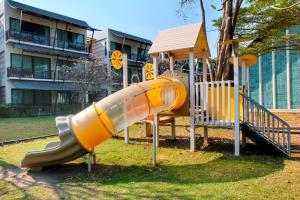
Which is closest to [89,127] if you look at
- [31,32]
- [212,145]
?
[212,145]

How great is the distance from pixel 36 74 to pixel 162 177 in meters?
24.8

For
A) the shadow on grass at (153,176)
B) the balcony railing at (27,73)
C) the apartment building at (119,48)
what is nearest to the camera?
the shadow on grass at (153,176)

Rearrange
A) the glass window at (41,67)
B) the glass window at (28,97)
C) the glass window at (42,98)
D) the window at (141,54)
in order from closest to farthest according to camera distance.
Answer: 1. the glass window at (28,97)
2. the glass window at (42,98)
3. the glass window at (41,67)
4. the window at (141,54)

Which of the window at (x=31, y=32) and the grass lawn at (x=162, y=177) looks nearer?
the grass lawn at (x=162, y=177)

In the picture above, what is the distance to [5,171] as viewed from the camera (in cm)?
670

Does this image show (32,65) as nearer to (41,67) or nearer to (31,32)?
(41,67)

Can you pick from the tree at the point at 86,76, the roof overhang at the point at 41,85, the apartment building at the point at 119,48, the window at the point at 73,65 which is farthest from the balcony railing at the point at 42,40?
the tree at the point at 86,76

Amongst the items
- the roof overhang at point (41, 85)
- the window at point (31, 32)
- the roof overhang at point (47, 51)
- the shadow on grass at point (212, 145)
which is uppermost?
the window at point (31, 32)

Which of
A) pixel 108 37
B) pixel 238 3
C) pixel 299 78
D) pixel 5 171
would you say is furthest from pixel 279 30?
pixel 108 37

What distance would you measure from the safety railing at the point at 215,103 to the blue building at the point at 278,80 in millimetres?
10307

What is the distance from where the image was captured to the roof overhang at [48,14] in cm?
2531

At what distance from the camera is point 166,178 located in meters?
5.70

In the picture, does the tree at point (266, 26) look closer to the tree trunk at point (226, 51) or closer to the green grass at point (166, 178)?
the tree trunk at point (226, 51)

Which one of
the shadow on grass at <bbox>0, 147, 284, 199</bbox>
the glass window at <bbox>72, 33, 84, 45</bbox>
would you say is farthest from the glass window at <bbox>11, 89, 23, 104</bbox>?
the shadow on grass at <bbox>0, 147, 284, 199</bbox>
